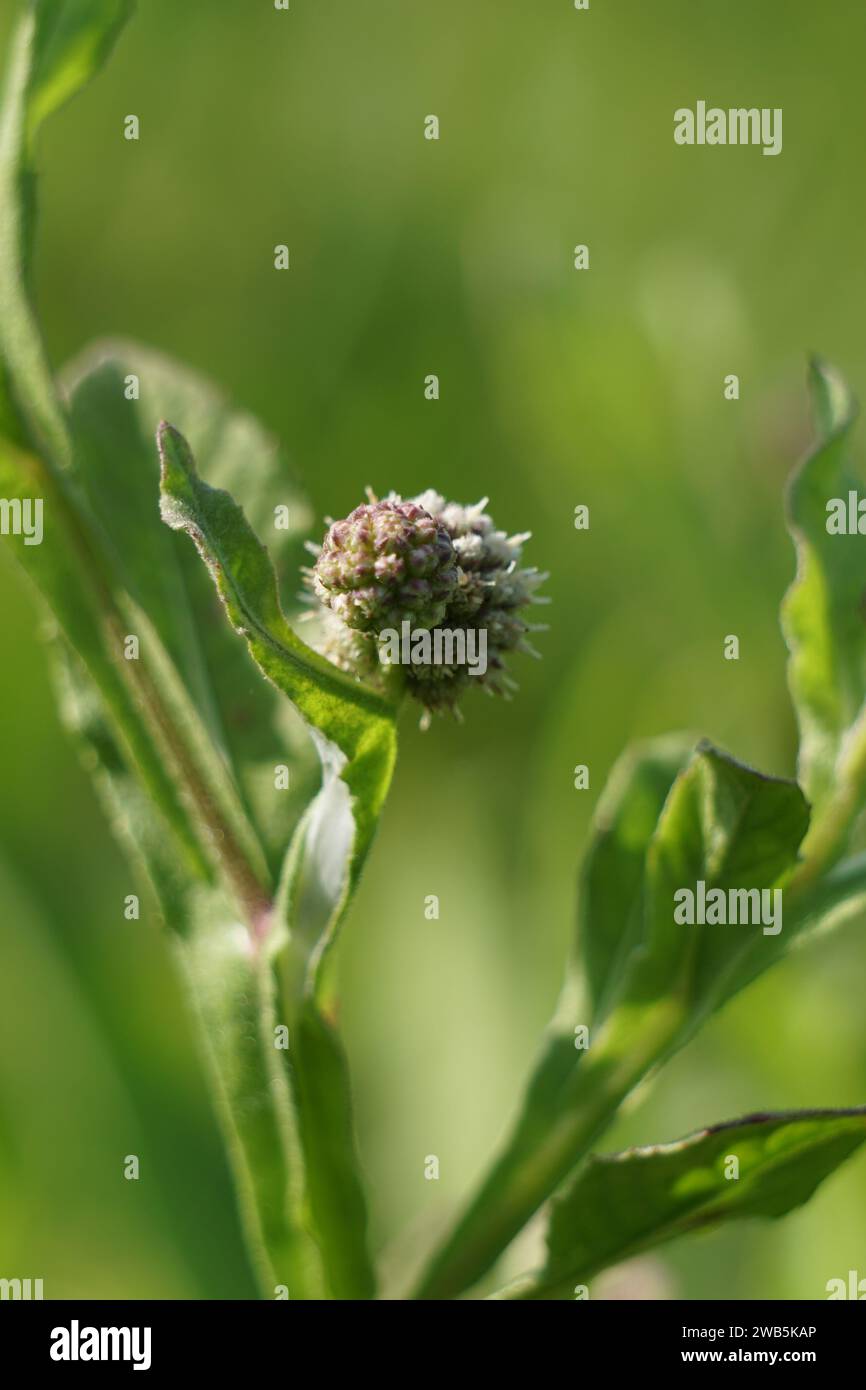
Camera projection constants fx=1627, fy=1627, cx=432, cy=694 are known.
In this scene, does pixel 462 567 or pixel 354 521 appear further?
pixel 462 567

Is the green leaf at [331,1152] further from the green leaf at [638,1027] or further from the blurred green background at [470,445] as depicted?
the blurred green background at [470,445]

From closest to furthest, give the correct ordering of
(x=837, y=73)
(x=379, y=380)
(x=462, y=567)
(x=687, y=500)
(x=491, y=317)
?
1. (x=462, y=567)
2. (x=687, y=500)
3. (x=491, y=317)
4. (x=379, y=380)
5. (x=837, y=73)

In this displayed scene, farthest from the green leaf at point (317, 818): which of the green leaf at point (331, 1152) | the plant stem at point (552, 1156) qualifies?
the plant stem at point (552, 1156)

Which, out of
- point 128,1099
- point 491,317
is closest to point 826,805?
point 128,1099

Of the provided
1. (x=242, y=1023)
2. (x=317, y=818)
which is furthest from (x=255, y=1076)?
(x=317, y=818)

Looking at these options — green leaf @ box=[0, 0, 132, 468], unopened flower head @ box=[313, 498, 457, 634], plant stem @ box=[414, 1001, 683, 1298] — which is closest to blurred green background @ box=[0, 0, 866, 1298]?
plant stem @ box=[414, 1001, 683, 1298]

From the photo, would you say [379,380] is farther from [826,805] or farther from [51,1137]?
[826,805]

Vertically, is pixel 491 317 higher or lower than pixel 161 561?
higher
